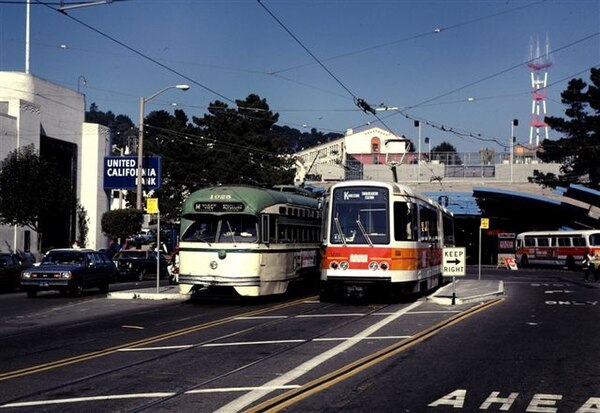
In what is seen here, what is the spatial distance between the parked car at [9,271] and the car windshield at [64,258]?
2.95m

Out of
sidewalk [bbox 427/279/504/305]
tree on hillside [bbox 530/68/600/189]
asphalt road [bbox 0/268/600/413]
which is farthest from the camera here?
tree on hillside [bbox 530/68/600/189]

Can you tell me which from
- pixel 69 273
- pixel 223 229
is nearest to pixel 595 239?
pixel 223 229

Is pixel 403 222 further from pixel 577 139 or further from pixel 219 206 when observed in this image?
pixel 577 139

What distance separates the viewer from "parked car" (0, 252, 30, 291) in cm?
2819

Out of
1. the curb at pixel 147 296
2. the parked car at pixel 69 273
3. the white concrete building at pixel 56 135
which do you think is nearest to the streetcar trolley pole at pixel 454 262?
the curb at pixel 147 296

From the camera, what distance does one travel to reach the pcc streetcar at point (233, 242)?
67.4 feet

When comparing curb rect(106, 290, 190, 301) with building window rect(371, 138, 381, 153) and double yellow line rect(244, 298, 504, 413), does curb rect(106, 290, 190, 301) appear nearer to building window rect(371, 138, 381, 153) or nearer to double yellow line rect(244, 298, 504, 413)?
double yellow line rect(244, 298, 504, 413)

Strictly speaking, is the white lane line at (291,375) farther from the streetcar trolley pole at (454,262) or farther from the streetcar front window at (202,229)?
the streetcar front window at (202,229)

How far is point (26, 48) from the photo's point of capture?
48.4 m

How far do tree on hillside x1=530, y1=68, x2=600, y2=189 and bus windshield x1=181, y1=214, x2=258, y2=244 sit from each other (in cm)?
5262

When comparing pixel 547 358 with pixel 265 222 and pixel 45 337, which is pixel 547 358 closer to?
pixel 45 337

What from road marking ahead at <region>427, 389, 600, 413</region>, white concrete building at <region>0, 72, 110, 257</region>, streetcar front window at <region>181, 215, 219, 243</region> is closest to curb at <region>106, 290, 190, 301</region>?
streetcar front window at <region>181, 215, 219, 243</region>

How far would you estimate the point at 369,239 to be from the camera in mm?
20547

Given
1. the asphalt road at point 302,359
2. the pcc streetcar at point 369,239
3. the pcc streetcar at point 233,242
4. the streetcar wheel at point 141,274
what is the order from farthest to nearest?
the streetcar wheel at point 141,274, the pcc streetcar at point 233,242, the pcc streetcar at point 369,239, the asphalt road at point 302,359
